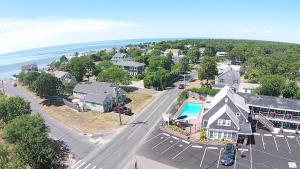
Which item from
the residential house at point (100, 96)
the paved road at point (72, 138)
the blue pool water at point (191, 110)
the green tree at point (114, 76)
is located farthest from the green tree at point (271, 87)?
the paved road at point (72, 138)

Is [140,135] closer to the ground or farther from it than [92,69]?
closer to the ground

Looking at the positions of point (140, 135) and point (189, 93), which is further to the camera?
point (189, 93)

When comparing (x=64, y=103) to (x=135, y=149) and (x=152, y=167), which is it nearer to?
(x=135, y=149)

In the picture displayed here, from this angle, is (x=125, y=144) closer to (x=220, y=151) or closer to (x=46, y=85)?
(x=220, y=151)

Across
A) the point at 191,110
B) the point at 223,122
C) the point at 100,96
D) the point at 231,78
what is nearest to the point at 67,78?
the point at 100,96

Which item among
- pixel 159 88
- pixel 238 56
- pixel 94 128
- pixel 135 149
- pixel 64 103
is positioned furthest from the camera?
pixel 238 56

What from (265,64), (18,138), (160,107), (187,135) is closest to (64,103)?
(160,107)

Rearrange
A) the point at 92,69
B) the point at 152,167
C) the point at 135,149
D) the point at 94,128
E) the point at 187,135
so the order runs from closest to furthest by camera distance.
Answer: the point at 152,167 < the point at 135,149 < the point at 187,135 < the point at 94,128 < the point at 92,69
